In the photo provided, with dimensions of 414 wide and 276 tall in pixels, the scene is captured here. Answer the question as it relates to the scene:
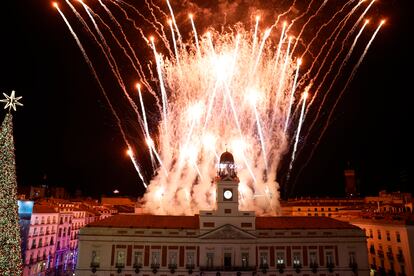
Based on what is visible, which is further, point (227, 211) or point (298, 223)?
point (298, 223)

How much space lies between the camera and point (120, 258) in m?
41.7

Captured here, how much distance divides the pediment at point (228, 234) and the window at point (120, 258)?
10.4 m

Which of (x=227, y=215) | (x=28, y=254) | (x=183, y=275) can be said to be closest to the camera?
(x=183, y=275)

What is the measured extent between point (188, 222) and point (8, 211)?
78.4 ft

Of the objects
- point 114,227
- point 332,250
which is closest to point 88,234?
point 114,227

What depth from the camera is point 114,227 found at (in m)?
42.6

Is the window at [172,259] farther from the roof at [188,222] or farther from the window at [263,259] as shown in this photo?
the window at [263,259]

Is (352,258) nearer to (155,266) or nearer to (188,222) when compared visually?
(188,222)

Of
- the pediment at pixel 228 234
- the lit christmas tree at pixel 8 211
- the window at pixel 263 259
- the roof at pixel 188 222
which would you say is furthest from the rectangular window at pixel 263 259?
the lit christmas tree at pixel 8 211

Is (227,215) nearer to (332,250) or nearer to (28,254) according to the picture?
(332,250)

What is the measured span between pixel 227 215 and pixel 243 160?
12583 millimetres

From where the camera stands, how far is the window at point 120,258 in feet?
136

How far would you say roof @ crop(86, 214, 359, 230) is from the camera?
43781mm

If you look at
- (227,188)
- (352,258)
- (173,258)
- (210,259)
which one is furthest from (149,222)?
(352,258)
